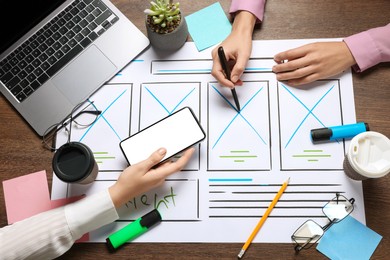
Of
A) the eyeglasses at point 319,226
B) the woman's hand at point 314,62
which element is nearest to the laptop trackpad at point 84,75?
the woman's hand at point 314,62

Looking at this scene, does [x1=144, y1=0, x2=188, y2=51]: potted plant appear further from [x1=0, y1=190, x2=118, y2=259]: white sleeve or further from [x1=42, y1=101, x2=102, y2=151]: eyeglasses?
[x1=0, y1=190, x2=118, y2=259]: white sleeve

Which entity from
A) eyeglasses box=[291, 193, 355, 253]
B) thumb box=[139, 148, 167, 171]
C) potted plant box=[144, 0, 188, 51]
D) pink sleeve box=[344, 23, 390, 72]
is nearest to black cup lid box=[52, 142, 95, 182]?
thumb box=[139, 148, 167, 171]

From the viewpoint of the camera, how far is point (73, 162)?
32.2 inches

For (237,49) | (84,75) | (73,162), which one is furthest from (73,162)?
(237,49)

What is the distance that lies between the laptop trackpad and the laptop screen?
0.42 feet

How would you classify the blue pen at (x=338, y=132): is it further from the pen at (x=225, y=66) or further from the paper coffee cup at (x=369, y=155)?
the pen at (x=225, y=66)

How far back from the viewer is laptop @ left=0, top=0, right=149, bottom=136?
91 cm

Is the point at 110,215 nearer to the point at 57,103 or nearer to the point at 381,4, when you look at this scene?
the point at 57,103

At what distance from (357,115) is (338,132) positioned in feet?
0.22

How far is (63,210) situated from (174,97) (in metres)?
0.33

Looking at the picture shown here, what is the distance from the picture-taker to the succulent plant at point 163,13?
85cm

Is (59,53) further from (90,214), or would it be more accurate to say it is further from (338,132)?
(338,132)

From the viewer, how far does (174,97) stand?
915 millimetres

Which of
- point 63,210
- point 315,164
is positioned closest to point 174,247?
point 63,210
